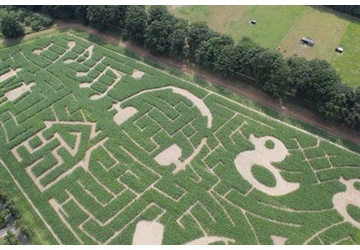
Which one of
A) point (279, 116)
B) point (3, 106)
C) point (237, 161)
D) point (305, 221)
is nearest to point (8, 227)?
point (3, 106)

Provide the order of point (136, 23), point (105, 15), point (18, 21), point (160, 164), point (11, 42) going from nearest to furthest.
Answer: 1. point (160, 164)
2. point (136, 23)
3. point (105, 15)
4. point (11, 42)
5. point (18, 21)

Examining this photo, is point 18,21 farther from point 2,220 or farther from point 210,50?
point 2,220

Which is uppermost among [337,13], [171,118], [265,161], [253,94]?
[337,13]

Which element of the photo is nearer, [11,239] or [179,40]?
[11,239]

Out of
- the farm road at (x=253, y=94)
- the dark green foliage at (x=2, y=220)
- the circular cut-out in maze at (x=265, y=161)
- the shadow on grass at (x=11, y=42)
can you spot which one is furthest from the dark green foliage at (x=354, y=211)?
the shadow on grass at (x=11, y=42)

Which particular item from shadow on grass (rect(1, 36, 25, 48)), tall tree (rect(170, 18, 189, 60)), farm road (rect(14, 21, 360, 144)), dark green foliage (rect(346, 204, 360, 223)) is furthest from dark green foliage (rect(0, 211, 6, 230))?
dark green foliage (rect(346, 204, 360, 223))

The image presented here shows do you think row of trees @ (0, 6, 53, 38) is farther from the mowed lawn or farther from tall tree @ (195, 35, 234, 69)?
the mowed lawn

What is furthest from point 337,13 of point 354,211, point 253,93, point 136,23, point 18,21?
point 18,21
